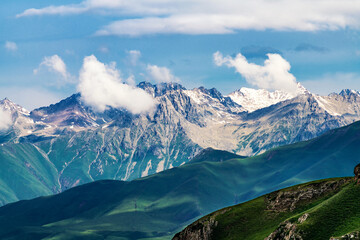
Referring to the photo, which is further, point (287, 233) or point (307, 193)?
point (307, 193)

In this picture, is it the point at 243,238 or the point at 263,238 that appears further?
the point at 243,238

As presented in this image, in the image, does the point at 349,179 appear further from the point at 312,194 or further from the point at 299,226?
the point at 299,226

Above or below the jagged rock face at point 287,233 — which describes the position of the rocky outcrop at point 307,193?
above

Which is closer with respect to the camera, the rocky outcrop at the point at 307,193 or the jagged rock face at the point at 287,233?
the jagged rock face at the point at 287,233

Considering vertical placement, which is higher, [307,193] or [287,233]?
[307,193]

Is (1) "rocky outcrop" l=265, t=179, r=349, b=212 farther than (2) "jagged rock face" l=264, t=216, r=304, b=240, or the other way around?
(1) "rocky outcrop" l=265, t=179, r=349, b=212

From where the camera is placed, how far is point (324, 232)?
143250mm

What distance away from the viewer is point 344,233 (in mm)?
134500

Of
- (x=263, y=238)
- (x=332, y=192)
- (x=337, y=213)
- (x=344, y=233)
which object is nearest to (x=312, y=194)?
(x=332, y=192)

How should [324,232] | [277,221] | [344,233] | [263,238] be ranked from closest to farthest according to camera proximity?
[344,233] → [324,232] → [263,238] → [277,221]

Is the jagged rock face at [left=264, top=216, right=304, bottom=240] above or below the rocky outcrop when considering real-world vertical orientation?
below

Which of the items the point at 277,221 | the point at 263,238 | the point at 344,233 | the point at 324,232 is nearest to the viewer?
the point at 344,233

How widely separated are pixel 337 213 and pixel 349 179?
34780 millimetres

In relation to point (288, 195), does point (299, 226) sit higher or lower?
lower
